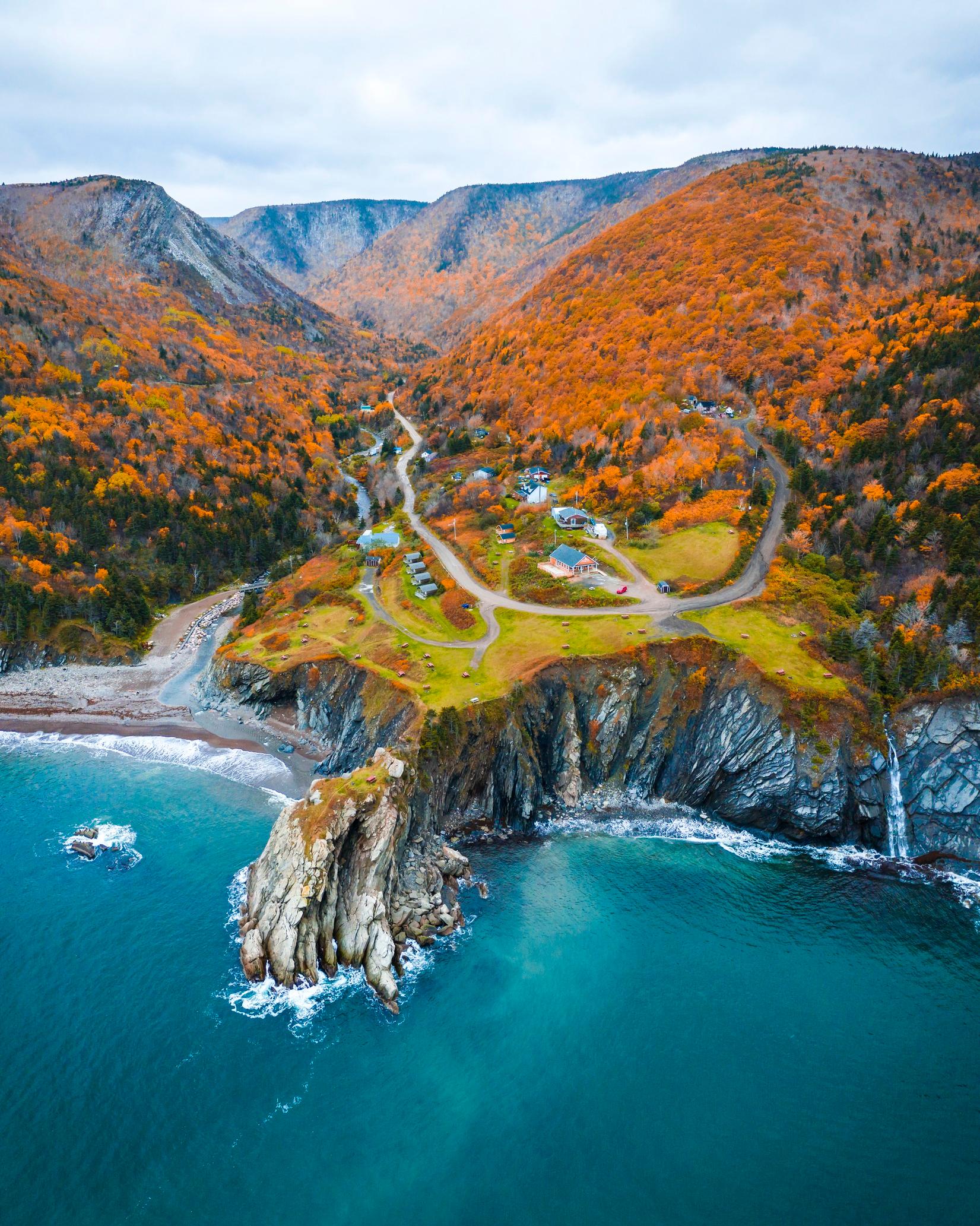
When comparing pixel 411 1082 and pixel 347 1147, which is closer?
pixel 347 1147

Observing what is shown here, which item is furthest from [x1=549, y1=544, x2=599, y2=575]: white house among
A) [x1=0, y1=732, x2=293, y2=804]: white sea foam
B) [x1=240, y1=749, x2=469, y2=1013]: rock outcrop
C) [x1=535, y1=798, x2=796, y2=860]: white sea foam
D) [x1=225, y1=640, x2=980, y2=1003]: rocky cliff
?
[x1=0, y1=732, x2=293, y2=804]: white sea foam

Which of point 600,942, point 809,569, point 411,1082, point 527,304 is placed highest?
point 527,304

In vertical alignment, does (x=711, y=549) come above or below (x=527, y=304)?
below

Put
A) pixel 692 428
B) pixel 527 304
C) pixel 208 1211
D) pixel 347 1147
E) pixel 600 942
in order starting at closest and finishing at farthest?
1. pixel 208 1211
2. pixel 347 1147
3. pixel 600 942
4. pixel 692 428
5. pixel 527 304

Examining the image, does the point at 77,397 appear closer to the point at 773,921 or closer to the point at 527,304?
the point at 527,304

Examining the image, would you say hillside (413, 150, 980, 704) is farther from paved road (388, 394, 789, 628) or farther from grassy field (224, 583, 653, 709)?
grassy field (224, 583, 653, 709)

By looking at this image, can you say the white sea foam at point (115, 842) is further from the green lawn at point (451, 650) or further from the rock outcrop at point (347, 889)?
the green lawn at point (451, 650)

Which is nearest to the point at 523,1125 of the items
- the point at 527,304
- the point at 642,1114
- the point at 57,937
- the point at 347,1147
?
the point at 642,1114
